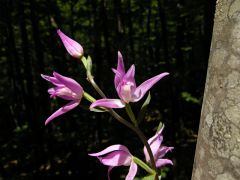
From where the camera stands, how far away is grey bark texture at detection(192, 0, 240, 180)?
85 centimetres

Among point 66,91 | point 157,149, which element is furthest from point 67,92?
point 157,149

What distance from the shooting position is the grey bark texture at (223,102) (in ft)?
2.78

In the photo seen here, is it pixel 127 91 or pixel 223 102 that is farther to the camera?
pixel 127 91

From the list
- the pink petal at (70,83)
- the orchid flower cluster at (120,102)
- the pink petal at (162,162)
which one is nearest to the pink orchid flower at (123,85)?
the orchid flower cluster at (120,102)

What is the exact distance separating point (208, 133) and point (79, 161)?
767cm

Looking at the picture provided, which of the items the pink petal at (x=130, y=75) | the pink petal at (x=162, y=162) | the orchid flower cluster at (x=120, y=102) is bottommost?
the pink petal at (x=162, y=162)

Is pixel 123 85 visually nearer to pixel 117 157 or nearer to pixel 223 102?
pixel 117 157

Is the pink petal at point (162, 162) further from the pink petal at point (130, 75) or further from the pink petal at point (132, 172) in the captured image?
the pink petal at point (130, 75)

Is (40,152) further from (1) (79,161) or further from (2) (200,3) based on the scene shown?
(2) (200,3)

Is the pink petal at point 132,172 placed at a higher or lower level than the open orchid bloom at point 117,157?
lower

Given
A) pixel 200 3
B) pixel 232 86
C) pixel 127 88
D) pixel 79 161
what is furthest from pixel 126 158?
pixel 79 161

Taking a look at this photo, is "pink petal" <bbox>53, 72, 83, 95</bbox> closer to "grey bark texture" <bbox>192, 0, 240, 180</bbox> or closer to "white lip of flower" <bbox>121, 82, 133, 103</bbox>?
"white lip of flower" <bbox>121, 82, 133, 103</bbox>

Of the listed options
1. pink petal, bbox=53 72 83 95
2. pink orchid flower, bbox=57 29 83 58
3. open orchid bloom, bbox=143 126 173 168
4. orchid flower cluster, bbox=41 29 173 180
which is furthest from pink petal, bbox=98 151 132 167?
pink orchid flower, bbox=57 29 83 58

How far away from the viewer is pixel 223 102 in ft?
2.86
